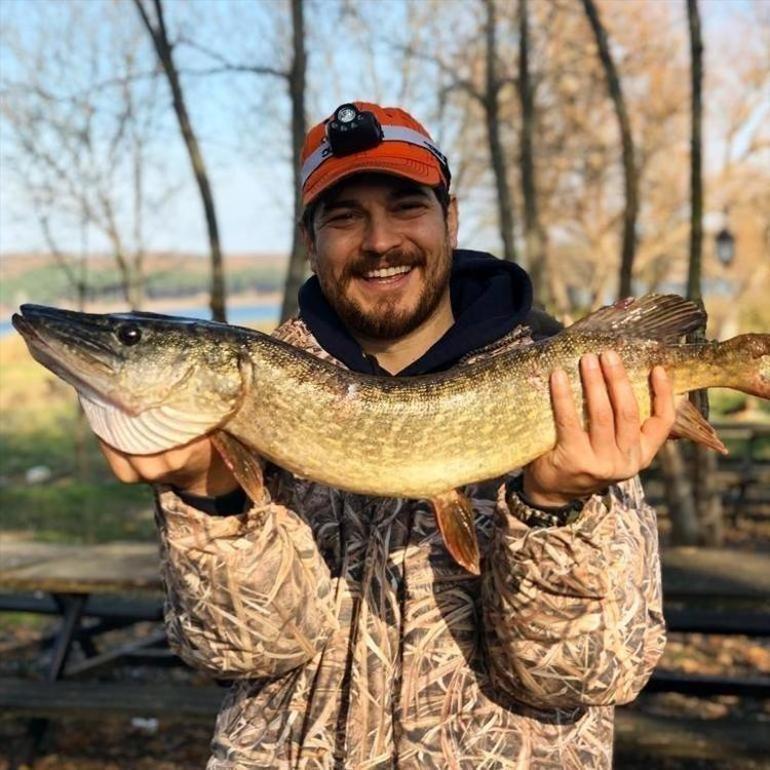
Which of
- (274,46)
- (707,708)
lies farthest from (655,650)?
(274,46)

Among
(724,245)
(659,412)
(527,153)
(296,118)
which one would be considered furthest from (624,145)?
(724,245)

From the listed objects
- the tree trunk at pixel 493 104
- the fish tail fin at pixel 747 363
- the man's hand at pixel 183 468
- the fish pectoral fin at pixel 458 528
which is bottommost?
the fish pectoral fin at pixel 458 528

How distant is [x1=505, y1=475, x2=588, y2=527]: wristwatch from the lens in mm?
2023

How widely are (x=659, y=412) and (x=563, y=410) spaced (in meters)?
0.24

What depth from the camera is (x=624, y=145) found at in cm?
734

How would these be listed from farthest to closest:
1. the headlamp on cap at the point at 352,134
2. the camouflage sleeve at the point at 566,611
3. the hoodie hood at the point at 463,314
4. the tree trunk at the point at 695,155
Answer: the tree trunk at the point at 695,155, the headlamp on cap at the point at 352,134, the hoodie hood at the point at 463,314, the camouflage sleeve at the point at 566,611

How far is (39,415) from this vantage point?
2186 centimetres

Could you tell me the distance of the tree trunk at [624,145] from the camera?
7184mm

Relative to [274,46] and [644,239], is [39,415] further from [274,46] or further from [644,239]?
[644,239]

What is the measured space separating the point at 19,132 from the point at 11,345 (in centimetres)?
1028

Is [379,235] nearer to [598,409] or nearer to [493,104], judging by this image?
[598,409]

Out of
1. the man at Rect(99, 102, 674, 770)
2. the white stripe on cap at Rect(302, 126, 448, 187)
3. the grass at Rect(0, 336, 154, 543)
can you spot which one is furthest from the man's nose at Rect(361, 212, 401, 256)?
the grass at Rect(0, 336, 154, 543)

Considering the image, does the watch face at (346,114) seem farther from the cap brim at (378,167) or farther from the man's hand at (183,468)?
the man's hand at (183,468)

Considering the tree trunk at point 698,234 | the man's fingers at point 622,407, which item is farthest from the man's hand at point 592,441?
the tree trunk at point 698,234
